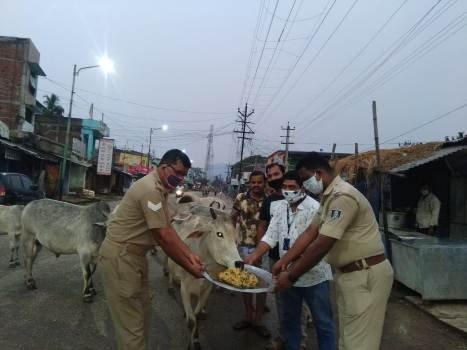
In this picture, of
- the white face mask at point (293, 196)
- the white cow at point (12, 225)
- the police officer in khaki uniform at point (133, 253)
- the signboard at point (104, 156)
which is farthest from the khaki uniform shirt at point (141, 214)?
the signboard at point (104, 156)

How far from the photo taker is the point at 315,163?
371cm

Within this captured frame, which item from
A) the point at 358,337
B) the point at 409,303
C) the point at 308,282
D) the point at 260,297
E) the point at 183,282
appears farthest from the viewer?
the point at 409,303

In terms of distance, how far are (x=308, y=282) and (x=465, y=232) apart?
846 cm

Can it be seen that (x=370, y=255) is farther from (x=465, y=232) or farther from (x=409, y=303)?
(x=465, y=232)

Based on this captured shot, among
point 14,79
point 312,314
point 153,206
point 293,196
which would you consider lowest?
point 312,314

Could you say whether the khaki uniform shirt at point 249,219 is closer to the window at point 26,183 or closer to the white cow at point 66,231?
the white cow at point 66,231

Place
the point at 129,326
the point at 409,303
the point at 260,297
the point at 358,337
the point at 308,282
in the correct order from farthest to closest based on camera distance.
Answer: the point at 409,303 → the point at 260,297 → the point at 308,282 → the point at 129,326 → the point at 358,337

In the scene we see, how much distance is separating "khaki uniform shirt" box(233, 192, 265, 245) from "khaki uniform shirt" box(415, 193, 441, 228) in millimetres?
6596

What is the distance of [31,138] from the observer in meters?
29.8

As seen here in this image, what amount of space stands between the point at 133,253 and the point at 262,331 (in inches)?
107

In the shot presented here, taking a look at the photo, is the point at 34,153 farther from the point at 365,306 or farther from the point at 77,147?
the point at 365,306

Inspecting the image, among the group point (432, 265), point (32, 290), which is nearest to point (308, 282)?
point (432, 265)

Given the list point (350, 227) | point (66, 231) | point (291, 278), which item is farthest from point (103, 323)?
point (350, 227)

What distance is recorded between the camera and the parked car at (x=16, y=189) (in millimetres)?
15703
